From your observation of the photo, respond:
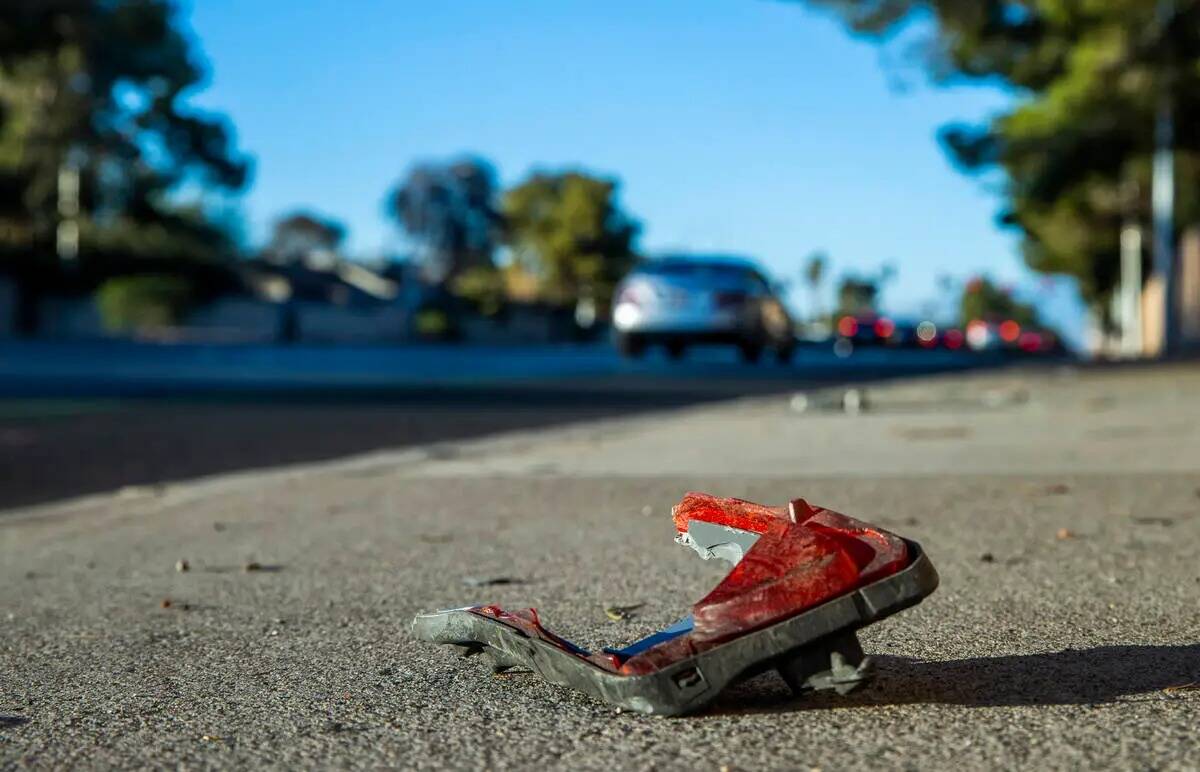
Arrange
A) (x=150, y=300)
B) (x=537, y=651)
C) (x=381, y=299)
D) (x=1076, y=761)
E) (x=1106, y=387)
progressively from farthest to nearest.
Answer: (x=381, y=299), (x=150, y=300), (x=1106, y=387), (x=537, y=651), (x=1076, y=761)

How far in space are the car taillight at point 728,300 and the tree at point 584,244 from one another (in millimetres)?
57871

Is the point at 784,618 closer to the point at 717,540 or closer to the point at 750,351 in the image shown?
the point at 717,540

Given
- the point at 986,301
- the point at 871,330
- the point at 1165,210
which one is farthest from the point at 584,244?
the point at 986,301

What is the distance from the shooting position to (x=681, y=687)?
2.62m

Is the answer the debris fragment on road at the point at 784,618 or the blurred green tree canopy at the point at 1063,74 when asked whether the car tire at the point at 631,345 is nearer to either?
the blurred green tree canopy at the point at 1063,74

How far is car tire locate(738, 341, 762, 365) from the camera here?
20922mm

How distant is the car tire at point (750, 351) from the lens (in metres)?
20.9

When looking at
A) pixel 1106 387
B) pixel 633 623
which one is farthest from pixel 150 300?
pixel 633 623

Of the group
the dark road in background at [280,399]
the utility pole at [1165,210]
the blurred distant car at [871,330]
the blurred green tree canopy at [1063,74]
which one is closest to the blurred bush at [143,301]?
the dark road in background at [280,399]

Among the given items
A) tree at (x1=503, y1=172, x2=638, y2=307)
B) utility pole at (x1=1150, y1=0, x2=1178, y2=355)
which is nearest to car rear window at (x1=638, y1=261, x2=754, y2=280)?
utility pole at (x1=1150, y1=0, x2=1178, y2=355)

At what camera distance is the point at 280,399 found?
13.9 metres

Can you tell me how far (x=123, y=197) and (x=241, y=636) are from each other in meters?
52.4

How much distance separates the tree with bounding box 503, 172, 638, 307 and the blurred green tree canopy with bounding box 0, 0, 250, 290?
26220mm

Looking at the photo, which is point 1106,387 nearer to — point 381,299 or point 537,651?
point 537,651
